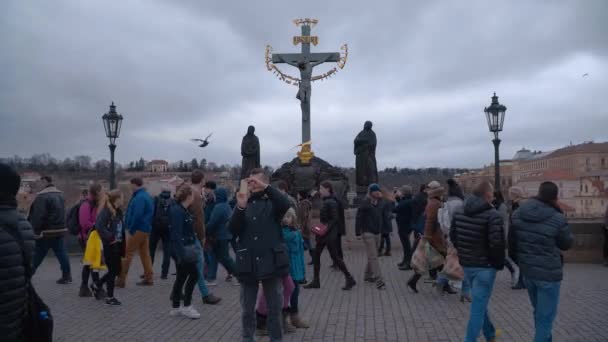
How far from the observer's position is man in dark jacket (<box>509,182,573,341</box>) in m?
4.96

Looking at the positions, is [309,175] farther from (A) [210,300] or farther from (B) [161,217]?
(A) [210,300]

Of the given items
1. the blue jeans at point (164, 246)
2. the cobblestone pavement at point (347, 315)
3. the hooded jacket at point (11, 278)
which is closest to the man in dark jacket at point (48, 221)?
the cobblestone pavement at point (347, 315)

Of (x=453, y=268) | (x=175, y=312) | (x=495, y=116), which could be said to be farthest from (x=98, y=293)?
(x=495, y=116)

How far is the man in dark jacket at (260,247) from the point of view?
197 inches

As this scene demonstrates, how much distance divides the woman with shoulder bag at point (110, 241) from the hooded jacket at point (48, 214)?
167 centimetres

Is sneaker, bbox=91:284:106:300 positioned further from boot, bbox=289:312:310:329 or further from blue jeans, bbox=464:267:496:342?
blue jeans, bbox=464:267:496:342

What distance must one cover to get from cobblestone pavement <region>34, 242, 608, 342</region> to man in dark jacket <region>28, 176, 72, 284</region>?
2.14 ft

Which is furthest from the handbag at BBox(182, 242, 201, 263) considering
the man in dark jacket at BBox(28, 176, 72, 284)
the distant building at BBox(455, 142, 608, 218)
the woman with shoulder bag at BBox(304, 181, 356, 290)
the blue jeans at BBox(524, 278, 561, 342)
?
the distant building at BBox(455, 142, 608, 218)

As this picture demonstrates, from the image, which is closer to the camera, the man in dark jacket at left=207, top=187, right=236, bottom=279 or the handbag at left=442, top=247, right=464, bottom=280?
the handbag at left=442, top=247, right=464, bottom=280

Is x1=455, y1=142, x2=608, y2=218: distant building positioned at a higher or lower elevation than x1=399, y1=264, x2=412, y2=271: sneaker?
higher

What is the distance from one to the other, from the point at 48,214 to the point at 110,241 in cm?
207

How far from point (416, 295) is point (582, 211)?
51852 mm

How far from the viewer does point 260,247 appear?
5.02m

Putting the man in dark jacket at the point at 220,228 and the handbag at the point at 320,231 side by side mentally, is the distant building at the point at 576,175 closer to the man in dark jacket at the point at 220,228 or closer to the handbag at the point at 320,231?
the handbag at the point at 320,231
